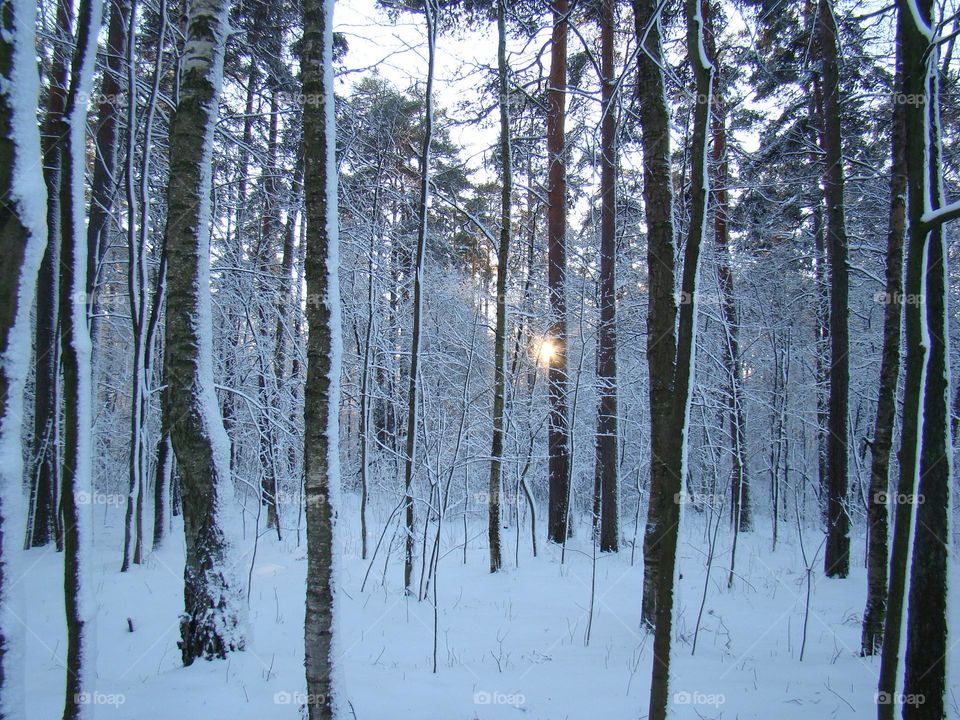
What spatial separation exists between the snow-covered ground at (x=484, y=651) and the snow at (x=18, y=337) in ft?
2.83

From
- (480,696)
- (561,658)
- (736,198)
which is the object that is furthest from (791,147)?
(480,696)

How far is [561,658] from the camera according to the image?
451 centimetres

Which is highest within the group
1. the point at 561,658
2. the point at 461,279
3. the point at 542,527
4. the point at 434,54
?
the point at 434,54

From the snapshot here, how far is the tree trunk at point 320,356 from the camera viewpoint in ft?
9.17

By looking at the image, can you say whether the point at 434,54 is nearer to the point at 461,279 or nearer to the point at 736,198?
the point at 461,279

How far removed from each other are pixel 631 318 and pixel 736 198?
18.6 feet

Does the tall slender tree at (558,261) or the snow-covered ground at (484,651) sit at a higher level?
the tall slender tree at (558,261)

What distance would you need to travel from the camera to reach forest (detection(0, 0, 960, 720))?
2715 millimetres

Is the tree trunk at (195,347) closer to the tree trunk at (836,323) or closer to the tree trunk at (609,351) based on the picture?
the tree trunk at (609,351)

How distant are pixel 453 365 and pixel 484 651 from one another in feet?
21.6

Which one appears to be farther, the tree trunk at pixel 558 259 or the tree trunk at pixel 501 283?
the tree trunk at pixel 558 259

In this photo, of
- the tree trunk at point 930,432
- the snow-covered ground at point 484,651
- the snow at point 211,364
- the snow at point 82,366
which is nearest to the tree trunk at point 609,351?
the snow-covered ground at point 484,651

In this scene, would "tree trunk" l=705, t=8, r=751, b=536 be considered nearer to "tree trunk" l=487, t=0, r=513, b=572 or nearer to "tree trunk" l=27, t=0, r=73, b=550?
"tree trunk" l=487, t=0, r=513, b=572

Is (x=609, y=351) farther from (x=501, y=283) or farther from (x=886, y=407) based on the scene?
(x=886, y=407)
